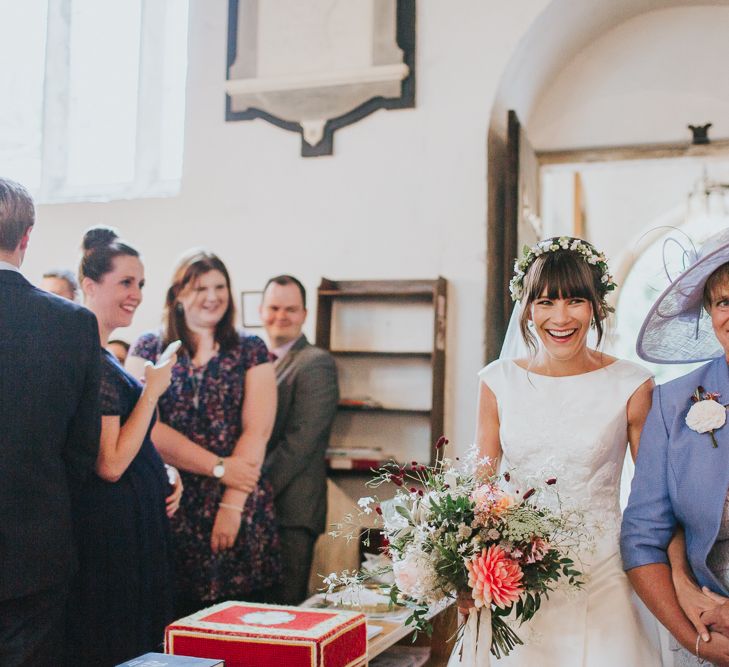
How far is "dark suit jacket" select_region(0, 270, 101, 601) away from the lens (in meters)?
2.54

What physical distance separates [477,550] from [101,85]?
18.0ft

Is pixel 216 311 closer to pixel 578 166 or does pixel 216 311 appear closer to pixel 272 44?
pixel 272 44

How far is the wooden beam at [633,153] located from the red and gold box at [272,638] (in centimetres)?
413

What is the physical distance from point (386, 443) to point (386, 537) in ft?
10.2

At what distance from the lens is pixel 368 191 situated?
536 centimetres

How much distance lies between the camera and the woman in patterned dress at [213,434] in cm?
376

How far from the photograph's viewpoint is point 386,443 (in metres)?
5.31

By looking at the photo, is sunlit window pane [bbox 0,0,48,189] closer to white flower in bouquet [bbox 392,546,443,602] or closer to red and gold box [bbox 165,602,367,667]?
red and gold box [bbox 165,602,367,667]

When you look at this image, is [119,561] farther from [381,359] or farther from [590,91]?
[590,91]

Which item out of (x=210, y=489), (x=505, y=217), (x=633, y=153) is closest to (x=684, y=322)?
(x=210, y=489)

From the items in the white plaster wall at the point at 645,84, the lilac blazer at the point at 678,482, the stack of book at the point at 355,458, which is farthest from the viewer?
the white plaster wall at the point at 645,84

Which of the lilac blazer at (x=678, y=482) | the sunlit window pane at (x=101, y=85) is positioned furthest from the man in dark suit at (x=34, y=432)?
the sunlit window pane at (x=101, y=85)

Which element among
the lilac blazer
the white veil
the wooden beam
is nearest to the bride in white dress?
the lilac blazer

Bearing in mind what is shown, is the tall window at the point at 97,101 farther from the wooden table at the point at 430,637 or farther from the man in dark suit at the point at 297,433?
the wooden table at the point at 430,637
